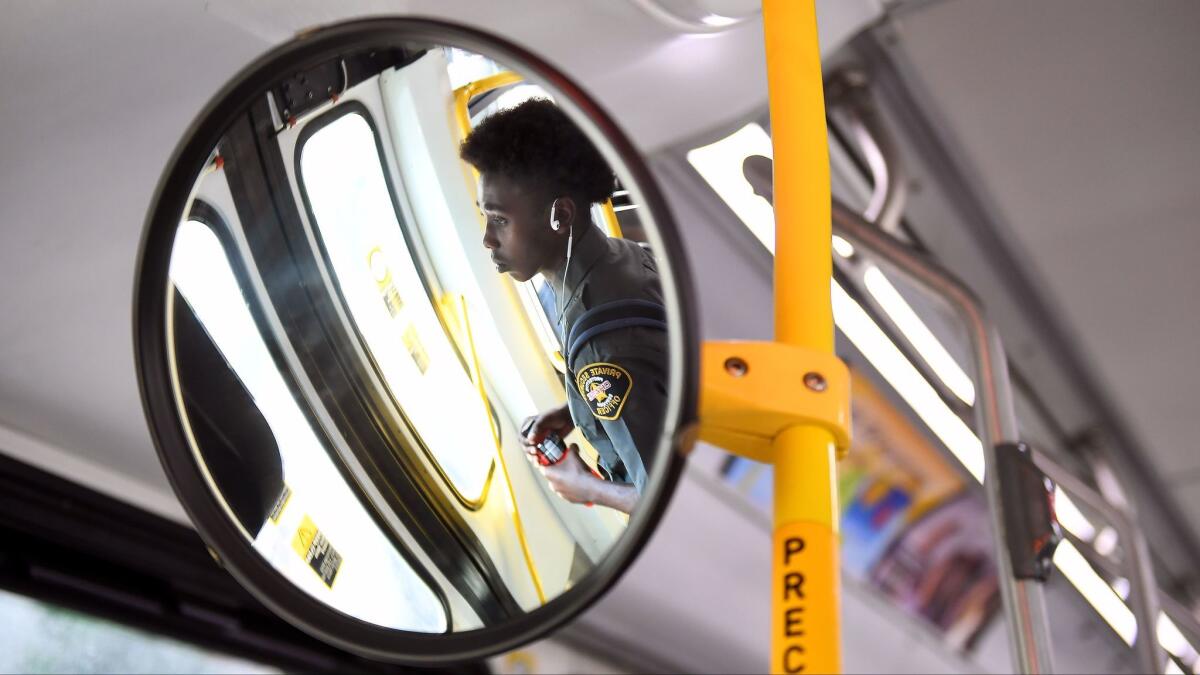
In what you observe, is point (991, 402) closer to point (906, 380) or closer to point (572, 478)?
point (572, 478)

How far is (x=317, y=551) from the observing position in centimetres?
68

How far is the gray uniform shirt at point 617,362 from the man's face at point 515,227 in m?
0.02

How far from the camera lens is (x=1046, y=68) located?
1722mm

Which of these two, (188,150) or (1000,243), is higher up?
(1000,243)

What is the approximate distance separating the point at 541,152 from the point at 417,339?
0.53 ft

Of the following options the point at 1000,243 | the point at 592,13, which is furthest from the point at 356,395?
the point at 1000,243

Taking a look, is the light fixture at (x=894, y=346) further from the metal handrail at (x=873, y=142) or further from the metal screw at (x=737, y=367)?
the metal screw at (x=737, y=367)

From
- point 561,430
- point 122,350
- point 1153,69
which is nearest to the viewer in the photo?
point 561,430

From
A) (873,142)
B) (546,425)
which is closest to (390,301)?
(546,425)

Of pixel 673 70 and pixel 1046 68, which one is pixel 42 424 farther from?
pixel 1046 68

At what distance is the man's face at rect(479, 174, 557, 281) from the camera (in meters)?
0.63

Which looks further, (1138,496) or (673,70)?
(1138,496)

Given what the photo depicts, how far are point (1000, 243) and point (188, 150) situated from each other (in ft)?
5.92

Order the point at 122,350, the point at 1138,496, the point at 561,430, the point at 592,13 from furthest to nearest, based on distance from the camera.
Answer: the point at 1138,496 < the point at 122,350 < the point at 592,13 < the point at 561,430
